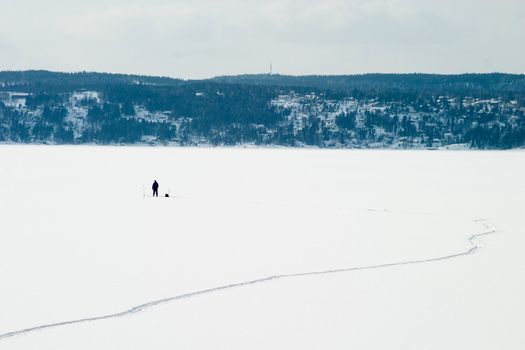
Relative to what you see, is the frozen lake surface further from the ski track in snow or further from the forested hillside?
the forested hillside

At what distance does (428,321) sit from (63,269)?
7.70 m

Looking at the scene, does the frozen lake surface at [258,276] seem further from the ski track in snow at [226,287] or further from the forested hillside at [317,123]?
the forested hillside at [317,123]

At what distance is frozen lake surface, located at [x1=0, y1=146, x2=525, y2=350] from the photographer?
12.4 m

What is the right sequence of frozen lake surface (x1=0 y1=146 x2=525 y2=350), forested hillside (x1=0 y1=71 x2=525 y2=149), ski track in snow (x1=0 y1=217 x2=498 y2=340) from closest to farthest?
frozen lake surface (x1=0 y1=146 x2=525 y2=350) → ski track in snow (x1=0 y1=217 x2=498 y2=340) → forested hillside (x1=0 y1=71 x2=525 y2=149)

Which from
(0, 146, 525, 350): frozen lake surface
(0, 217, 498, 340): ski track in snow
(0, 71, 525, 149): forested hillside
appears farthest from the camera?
(0, 71, 525, 149): forested hillside

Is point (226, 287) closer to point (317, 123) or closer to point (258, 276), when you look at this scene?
point (258, 276)

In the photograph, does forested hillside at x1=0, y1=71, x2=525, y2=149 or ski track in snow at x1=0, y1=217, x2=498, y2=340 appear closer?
ski track in snow at x1=0, y1=217, x2=498, y2=340

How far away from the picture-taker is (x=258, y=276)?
1667cm

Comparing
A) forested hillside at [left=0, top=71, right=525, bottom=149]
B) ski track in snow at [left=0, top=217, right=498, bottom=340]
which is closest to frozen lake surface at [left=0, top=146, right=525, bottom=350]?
ski track in snow at [left=0, top=217, right=498, bottom=340]

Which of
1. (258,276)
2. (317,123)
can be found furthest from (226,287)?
(317,123)

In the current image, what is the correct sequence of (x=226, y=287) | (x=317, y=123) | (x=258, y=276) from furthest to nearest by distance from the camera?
(x=317, y=123), (x=258, y=276), (x=226, y=287)

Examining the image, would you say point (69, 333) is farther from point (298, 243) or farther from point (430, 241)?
point (430, 241)

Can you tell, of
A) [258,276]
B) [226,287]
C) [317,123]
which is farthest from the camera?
[317,123]

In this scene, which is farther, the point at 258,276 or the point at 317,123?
the point at 317,123
